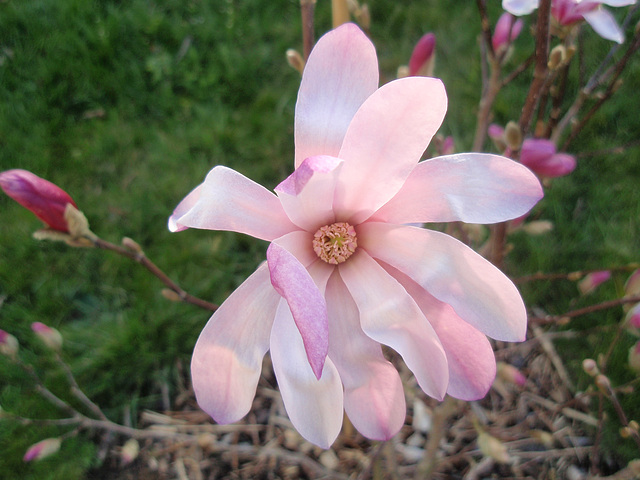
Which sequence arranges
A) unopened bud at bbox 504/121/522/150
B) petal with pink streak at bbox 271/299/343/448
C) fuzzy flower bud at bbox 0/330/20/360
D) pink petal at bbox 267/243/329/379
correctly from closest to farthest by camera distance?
pink petal at bbox 267/243/329/379
petal with pink streak at bbox 271/299/343/448
unopened bud at bbox 504/121/522/150
fuzzy flower bud at bbox 0/330/20/360

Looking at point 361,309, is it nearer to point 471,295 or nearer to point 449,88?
point 471,295

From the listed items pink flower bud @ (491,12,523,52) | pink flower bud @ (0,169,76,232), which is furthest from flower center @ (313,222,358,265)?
pink flower bud @ (491,12,523,52)

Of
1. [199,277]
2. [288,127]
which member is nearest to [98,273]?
[199,277]

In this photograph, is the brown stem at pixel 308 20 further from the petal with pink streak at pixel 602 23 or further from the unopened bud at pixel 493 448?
the unopened bud at pixel 493 448

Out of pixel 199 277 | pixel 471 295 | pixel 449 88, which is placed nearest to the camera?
pixel 471 295

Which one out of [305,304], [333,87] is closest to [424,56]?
[333,87]

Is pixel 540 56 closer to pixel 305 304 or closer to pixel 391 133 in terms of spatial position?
pixel 391 133

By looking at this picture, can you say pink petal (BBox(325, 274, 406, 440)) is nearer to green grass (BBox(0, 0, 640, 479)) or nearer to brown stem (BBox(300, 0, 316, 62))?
brown stem (BBox(300, 0, 316, 62))
